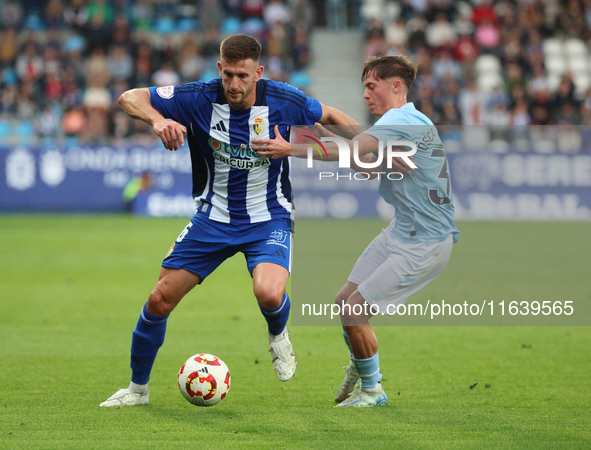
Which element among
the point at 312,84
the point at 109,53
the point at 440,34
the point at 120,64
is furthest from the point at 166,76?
the point at 440,34

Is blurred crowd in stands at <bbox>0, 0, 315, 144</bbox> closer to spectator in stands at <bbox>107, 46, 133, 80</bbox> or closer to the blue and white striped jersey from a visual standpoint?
spectator in stands at <bbox>107, 46, 133, 80</bbox>

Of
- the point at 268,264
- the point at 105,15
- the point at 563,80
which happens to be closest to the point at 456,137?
the point at 563,80

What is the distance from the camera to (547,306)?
9.09 m

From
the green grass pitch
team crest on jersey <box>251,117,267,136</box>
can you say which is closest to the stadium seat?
the green grass pitch

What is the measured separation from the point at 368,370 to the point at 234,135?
1878 millimetres

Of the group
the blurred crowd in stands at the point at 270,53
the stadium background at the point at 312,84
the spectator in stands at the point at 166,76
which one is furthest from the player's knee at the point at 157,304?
the spectator in stands at the point at 166,76

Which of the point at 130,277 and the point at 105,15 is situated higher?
the point at 105,15

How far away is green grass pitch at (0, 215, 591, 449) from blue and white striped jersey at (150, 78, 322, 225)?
4.48ft

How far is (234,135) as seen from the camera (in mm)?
5277

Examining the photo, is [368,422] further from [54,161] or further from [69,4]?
[69,4]

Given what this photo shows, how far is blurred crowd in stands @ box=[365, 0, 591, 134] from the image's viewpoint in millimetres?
21297

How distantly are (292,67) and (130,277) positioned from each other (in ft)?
46.4

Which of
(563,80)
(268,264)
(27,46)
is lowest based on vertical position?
(268,264)

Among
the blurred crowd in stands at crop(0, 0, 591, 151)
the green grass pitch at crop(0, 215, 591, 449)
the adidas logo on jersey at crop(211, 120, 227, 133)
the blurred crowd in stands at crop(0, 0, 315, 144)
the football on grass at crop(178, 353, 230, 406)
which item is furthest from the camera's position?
the blurred crowd in stands at crop(0, 0, 591, 151)
